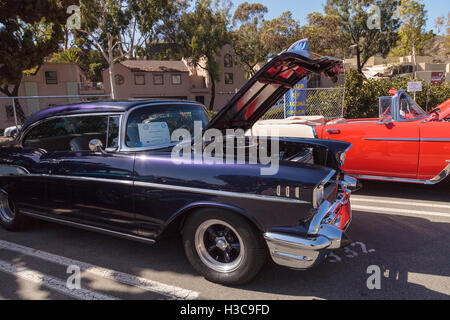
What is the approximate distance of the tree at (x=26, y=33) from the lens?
50.7 feet

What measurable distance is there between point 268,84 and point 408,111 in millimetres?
2885

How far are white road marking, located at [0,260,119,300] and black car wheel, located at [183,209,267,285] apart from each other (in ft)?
2.60

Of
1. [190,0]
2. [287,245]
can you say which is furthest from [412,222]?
[190,0]

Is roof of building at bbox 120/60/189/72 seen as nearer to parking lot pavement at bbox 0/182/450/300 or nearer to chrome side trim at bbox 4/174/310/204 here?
parking lot pavement at bbox 0/182/450/300

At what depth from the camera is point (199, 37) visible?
118 feet

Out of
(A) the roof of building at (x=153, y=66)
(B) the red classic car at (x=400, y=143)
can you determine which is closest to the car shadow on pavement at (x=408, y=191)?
(B) the red classic car at (x=400, y=143)

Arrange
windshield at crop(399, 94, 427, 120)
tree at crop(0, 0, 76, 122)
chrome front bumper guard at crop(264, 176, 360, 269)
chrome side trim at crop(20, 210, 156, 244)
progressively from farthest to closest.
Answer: tree at crop(0, 0, 76, 122) < windshield at crop(399, 94, 427, 120) < chrome side trim at crop(20, 210, 156, 244) < chrome front bumper guard at crop(264, 176, 360, 269)

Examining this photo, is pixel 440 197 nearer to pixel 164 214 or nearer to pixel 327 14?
pixel 164 214

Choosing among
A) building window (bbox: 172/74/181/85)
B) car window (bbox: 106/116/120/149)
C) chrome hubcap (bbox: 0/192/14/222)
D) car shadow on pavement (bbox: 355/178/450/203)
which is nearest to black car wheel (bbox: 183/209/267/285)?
car window (bbox: 106/116/120/149)

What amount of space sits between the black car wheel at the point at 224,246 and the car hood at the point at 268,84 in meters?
1.14

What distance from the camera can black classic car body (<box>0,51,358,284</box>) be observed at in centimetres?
259

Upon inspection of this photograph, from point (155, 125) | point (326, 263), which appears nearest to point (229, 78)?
point (155, 125)

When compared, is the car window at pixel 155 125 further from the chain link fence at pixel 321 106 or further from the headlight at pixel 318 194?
the chain link fence at pixel 321 106

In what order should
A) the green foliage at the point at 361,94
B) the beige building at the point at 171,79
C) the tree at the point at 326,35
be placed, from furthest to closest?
the tree at the point at 326,35 < the beige building at the point at 171,79 < the green foliage at the point at 361,94
